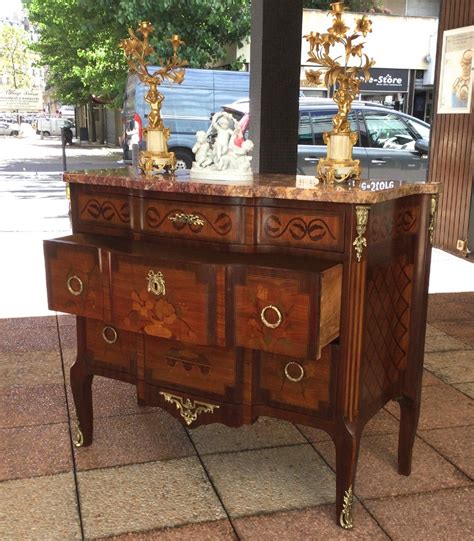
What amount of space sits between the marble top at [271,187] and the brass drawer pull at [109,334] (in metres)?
0.61

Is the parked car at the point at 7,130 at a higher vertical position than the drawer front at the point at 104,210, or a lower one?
lower

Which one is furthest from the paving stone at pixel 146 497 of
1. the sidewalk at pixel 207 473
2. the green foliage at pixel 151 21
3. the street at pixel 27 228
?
the green foliage at pixel 151 21

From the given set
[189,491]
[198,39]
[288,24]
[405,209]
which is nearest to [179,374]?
[189,491]

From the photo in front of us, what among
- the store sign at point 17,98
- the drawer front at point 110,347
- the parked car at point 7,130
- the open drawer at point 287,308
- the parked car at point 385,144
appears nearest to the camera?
the open drawer at point 287,308

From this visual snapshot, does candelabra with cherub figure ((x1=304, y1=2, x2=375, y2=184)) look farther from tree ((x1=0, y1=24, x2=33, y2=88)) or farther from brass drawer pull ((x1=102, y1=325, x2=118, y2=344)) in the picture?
tree ((x1=0, y1=24, x2=33, y2=88))

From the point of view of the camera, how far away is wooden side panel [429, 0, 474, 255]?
680 centimetres

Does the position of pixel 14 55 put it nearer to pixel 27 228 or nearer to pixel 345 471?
pixel 27 228

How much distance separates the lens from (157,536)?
2.31 meters

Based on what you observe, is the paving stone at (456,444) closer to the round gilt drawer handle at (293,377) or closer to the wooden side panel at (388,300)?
the wooden side panel at (388,300)

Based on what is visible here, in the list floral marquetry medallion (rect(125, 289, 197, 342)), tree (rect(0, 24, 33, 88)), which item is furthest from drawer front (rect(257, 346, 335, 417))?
tree (rect(0, 24, 33, 88))

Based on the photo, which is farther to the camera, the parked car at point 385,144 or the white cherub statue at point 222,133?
the parked car at point 385,144

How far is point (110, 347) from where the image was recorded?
2.80 m

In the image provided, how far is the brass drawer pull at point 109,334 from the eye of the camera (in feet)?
9.07

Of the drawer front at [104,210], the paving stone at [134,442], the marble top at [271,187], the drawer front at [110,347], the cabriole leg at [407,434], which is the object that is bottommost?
the paving stone at [134,442]
